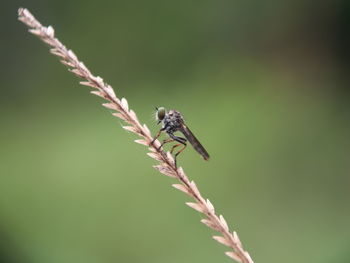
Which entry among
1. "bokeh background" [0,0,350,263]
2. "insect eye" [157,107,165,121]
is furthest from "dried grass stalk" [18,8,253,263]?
"bokeh background" [0,0,350,263]

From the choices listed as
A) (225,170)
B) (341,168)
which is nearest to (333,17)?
(341,168)

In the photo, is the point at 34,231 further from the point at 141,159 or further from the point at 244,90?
the point at 244,90

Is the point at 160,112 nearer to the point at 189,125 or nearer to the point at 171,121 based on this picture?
the point at 171,121

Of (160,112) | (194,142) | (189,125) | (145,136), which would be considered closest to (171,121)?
(160,112)

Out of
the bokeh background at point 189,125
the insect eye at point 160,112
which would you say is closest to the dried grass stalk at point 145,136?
the insect eye at point 160,112

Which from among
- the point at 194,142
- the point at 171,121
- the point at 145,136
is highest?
the point at 171,121

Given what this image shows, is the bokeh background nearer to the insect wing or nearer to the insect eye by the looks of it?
the insect wing

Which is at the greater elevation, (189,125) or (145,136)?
(189,125)
